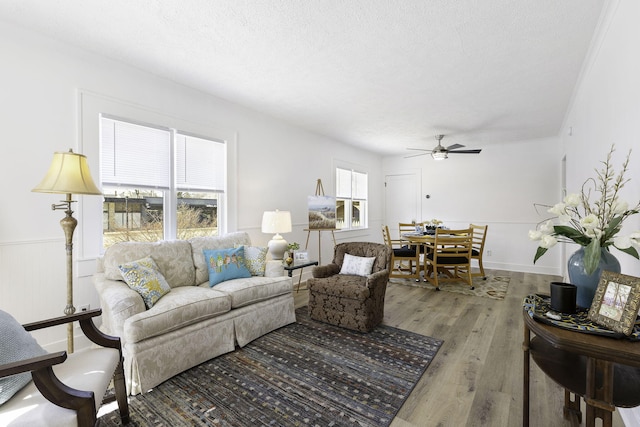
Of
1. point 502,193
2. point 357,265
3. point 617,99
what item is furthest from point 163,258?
point 502,193

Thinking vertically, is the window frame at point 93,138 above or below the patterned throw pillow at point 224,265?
above

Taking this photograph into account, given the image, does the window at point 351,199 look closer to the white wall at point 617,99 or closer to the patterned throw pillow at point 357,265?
the patterned throw pillow at point 357,265

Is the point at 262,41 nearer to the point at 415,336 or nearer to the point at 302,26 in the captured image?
the point at 302,26

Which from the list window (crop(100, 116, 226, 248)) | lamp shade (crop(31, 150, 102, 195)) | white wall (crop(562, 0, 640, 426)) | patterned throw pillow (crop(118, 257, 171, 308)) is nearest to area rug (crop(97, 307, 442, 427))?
patterned throw pillow (crop(118, 257, 171, 308))

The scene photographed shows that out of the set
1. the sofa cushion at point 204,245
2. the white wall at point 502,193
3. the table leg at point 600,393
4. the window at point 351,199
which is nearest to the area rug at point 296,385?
the sofa cushion at point 204,245

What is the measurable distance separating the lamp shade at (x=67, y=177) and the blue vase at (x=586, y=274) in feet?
10.1

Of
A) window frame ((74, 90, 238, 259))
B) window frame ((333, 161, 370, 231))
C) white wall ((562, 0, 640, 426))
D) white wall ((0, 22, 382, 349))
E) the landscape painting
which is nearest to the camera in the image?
white wall ((562, 0, 640, 426))

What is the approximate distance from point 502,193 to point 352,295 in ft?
16.1

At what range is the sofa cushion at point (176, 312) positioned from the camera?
2069mm

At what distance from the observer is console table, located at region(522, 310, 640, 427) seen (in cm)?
108

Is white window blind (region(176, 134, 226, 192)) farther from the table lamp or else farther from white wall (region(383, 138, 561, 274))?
white wall (region(383, 138, 561, 274))

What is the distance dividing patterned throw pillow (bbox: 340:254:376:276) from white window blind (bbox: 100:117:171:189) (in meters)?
2.30

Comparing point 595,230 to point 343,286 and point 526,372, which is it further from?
point 343,286

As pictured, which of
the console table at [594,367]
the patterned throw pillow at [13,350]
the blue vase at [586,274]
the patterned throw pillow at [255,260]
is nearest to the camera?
the console table at [594,367]
